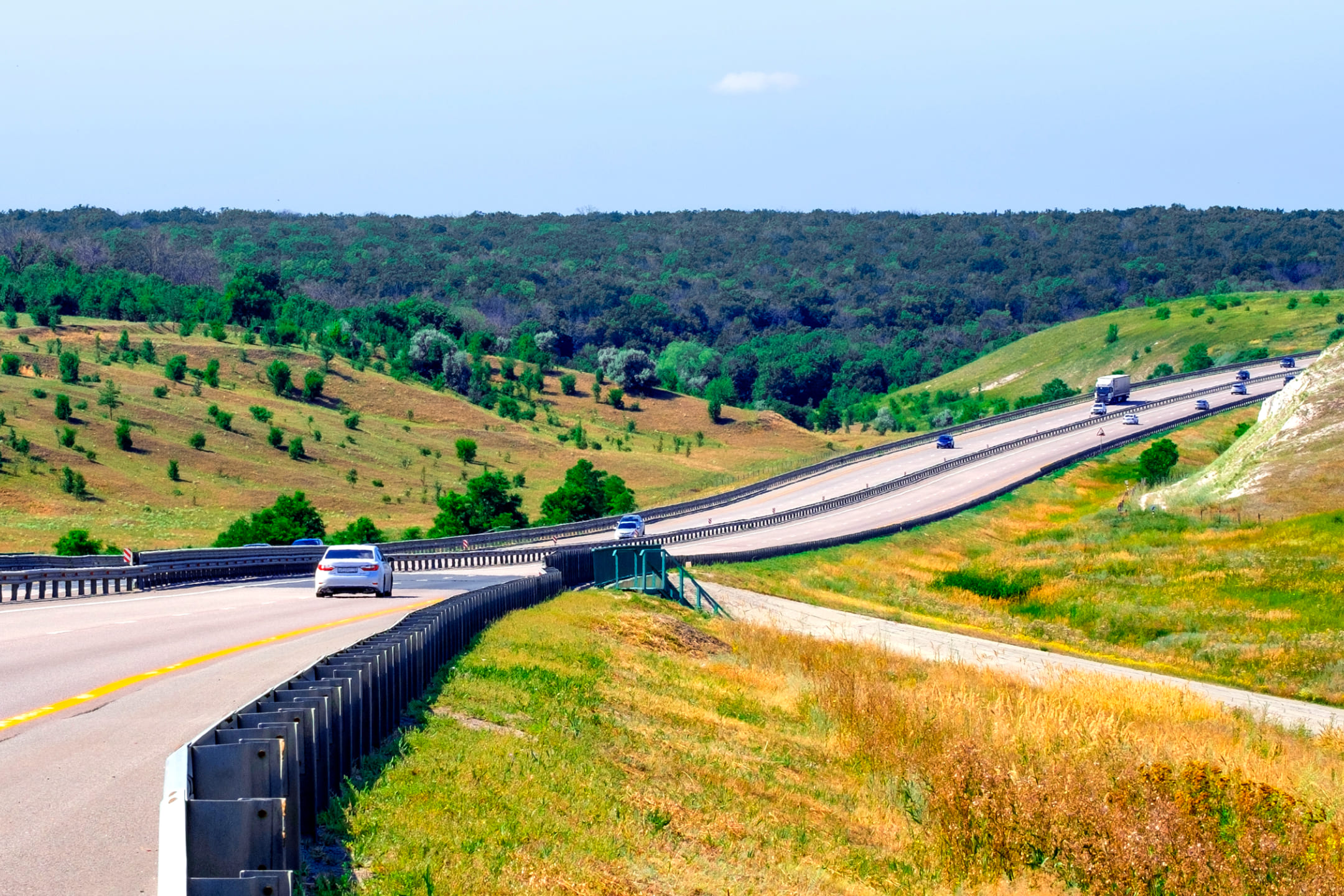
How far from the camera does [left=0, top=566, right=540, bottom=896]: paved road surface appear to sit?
8.95 m

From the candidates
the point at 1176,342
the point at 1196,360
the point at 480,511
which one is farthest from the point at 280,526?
the point at 1176,342

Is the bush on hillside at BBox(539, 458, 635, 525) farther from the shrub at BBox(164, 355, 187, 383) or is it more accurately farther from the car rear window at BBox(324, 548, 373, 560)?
the car rear window at BBox(324, 548, 373, 560)

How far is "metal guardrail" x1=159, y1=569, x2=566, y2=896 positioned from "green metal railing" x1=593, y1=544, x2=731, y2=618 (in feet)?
91.9

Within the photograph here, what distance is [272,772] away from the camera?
8172 millimetres

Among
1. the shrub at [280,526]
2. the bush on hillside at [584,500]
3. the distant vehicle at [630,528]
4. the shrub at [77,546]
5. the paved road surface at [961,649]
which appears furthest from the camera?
the bush on hillside at [584,500]

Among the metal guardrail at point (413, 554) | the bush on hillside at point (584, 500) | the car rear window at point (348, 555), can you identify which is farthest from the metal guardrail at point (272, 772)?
the bush on hillside at point (584, 500)

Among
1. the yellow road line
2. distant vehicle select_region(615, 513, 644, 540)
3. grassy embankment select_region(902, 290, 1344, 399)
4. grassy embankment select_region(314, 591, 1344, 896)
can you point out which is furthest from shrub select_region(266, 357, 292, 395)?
grassy embankment select_region(314, 591, 1344, 896)

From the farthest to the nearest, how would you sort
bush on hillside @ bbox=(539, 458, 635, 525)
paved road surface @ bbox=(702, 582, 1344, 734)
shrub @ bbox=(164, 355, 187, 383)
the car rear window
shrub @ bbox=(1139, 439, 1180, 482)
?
shrub @ bbox=(164, 355, 187, 383)
shrub @ bbox=(1139, 439, 1180, 482)
bush on hillside @ bbox=(539, 458, 635, 525)
the car rear window
paved road surface @ bbox=(702, 582, 1344, 734)

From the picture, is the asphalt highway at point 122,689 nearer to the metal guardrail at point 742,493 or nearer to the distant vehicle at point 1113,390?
the metal guardrail at point 742,493

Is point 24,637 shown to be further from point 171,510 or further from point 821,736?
point 171,510

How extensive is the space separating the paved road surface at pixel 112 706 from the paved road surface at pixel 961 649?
1304 centimetres

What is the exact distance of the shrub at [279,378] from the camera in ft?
398

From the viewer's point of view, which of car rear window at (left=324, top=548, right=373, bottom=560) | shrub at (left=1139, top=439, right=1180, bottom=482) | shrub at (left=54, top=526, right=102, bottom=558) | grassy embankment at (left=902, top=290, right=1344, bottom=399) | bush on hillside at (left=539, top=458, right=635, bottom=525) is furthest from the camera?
grassy embankment at (left=902, top=290, right=1344, bottom=399)

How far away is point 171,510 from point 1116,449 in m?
62.9
